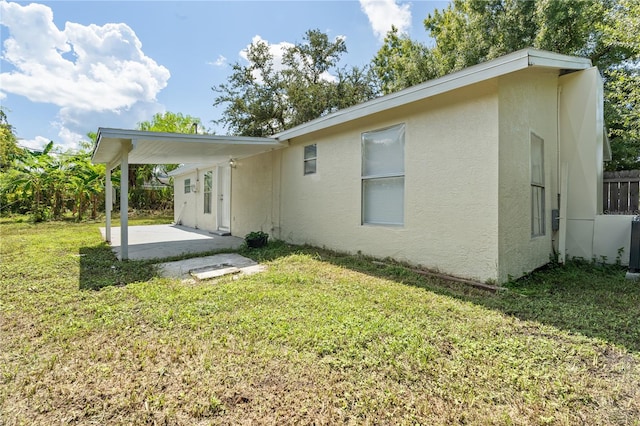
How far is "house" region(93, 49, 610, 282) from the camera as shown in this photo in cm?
436

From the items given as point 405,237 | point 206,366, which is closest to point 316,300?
point 206,366

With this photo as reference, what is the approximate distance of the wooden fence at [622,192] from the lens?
23.4 ft

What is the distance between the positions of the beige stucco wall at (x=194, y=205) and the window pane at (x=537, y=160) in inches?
404

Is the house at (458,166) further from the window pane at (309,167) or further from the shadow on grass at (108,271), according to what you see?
the shadow on grass at (108,271)

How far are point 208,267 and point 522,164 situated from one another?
5773mm

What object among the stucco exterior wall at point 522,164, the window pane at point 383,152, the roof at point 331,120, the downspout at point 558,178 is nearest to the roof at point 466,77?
the roof at point 331,120

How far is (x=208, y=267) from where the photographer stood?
570cm

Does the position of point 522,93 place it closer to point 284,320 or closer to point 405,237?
point 405,237

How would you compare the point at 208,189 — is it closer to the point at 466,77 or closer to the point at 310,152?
the point at 310,152

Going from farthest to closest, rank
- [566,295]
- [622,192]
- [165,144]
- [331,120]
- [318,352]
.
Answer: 1. [622,192]
2. [165,144]
3. [331,120]
4. [566,295]
5. [318,352]

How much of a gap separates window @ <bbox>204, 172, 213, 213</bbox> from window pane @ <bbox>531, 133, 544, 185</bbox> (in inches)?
422

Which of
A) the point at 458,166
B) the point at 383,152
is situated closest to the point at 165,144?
the point at 383,152

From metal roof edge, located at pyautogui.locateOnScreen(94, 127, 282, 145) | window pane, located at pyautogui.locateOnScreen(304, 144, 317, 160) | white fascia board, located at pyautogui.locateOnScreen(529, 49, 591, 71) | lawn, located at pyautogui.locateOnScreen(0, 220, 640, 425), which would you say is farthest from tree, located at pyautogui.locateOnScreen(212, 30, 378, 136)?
lawn, located at pyautogui.locateOnScreen(0, 220, 640, 425)

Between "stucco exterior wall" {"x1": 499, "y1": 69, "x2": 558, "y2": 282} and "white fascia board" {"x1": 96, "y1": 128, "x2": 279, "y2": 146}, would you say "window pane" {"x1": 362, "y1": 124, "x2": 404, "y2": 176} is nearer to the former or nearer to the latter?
"stucco exterior wall" {"x1": 499, "y1": 69, "x2": 558, "y2": 282}
